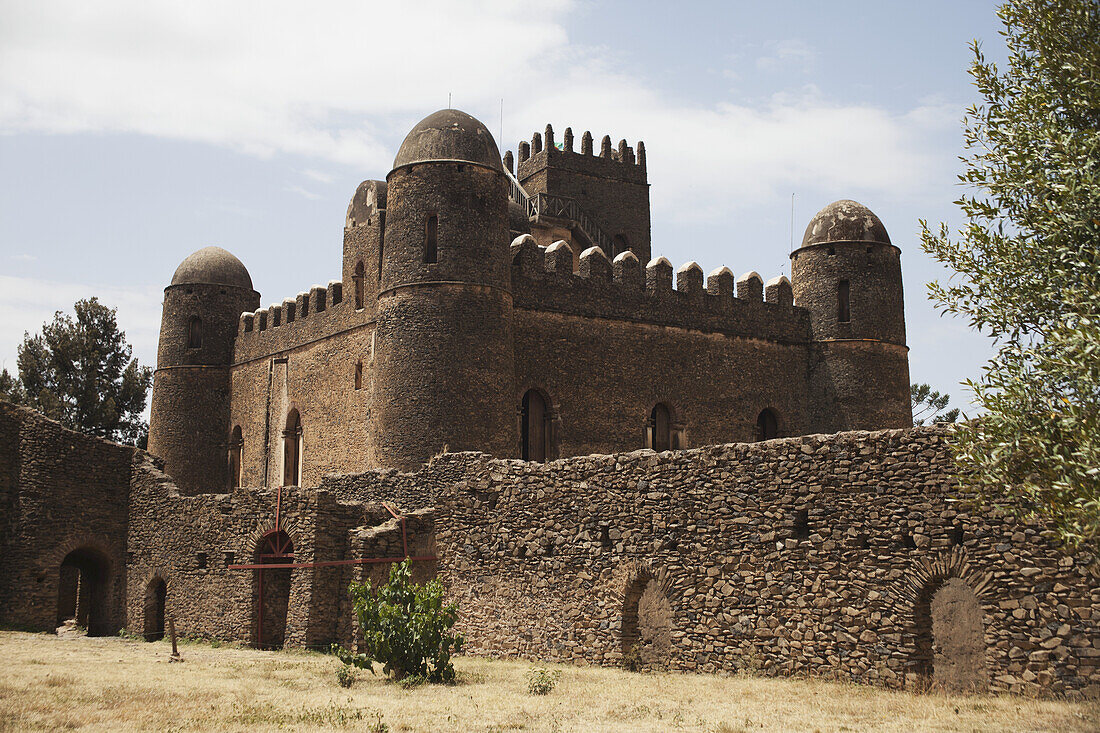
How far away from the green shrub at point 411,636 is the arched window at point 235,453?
18354 mm

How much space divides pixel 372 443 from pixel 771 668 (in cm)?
1187

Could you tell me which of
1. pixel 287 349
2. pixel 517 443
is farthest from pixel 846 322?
pixel 287 349

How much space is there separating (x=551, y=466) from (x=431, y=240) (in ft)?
28.5

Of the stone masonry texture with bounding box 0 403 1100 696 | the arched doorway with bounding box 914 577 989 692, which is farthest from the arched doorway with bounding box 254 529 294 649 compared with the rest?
the arched doorway with bounding box 914 577 989 692

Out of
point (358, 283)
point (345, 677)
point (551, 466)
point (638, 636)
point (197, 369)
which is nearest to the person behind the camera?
point (345, 677)

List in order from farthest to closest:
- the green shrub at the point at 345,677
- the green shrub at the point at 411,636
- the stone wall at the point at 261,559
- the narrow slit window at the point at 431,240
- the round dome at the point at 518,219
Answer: the round dome at the point at 518,219 → the narrow slit window at the point at 431,240 → the stone wall at the point at 261,559 → the green shrub at the point at 411,636 → the green shrub at the point at 345,677

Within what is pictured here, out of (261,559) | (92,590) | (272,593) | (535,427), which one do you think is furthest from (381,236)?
(272,593)

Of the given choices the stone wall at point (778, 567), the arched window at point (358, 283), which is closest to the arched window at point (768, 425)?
the arched window at point (358, 283)

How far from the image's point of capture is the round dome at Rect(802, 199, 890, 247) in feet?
90.9

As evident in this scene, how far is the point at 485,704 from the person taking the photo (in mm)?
11461

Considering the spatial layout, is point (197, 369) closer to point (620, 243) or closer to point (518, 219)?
point (518, 219)

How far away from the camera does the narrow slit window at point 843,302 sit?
1102 inches

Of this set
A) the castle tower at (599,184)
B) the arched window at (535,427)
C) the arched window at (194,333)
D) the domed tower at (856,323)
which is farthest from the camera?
A: the castle tower at (599,184)

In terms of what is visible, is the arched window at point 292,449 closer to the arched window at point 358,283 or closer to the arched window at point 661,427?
the arched window at point 358,283
